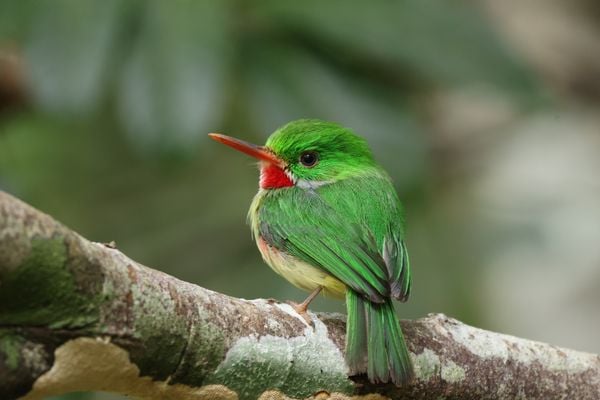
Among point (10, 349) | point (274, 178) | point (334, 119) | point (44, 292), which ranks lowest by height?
point (10, 349)

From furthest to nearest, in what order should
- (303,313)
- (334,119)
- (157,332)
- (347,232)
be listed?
(334,119), (347,232), (303,313), (157,332)

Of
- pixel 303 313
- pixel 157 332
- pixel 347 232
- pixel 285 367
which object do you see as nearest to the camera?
pixel 157 332

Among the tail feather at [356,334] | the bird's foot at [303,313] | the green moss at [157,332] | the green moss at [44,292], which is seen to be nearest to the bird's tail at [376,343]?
the tail feather at [356,334]

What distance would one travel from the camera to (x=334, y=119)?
152 inches

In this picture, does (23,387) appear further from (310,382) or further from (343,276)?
(343,276)

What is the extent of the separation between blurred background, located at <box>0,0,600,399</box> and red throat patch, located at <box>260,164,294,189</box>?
0.39 meters

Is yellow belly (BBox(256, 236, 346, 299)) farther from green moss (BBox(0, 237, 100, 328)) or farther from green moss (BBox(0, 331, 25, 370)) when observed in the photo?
green moss (BBox(0, 331, 25, 370))

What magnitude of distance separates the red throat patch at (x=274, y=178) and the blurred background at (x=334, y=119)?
1.27 ft

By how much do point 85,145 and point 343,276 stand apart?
2612 mm

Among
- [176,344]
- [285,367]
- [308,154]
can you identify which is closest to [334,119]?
Result: [308,154]

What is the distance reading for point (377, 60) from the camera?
3.93 metres

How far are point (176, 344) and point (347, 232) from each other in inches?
38.8

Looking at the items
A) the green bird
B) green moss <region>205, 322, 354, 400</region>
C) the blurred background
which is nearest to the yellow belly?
the green bird

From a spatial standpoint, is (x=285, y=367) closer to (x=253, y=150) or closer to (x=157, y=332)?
(x=157, y=332)
